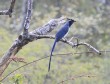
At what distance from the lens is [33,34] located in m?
2.70

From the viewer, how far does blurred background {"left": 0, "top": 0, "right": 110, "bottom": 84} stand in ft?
23.0

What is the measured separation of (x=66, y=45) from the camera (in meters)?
8.99

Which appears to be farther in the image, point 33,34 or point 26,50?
point 26,50

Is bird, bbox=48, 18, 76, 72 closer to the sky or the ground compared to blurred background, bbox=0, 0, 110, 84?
closer to the sky

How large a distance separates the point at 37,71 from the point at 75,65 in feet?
3.84

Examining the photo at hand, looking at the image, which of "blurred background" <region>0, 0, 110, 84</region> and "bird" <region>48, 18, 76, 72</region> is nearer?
"bird" <region>48, 18, 76, 72</region>

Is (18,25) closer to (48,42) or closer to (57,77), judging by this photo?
(48,42)

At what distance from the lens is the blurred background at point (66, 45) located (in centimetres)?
701

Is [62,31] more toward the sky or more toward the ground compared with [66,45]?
more toward the sky

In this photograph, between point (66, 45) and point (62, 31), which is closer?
point (62, 31)

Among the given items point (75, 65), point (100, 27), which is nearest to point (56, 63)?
point (75, 65)

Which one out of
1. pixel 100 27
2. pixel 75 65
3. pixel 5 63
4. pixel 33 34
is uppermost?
pixel 33 34

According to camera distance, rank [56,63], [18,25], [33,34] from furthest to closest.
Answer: [18,25] → [56,63] → [33,34]

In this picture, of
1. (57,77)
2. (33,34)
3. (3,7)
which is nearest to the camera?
(33,34)
